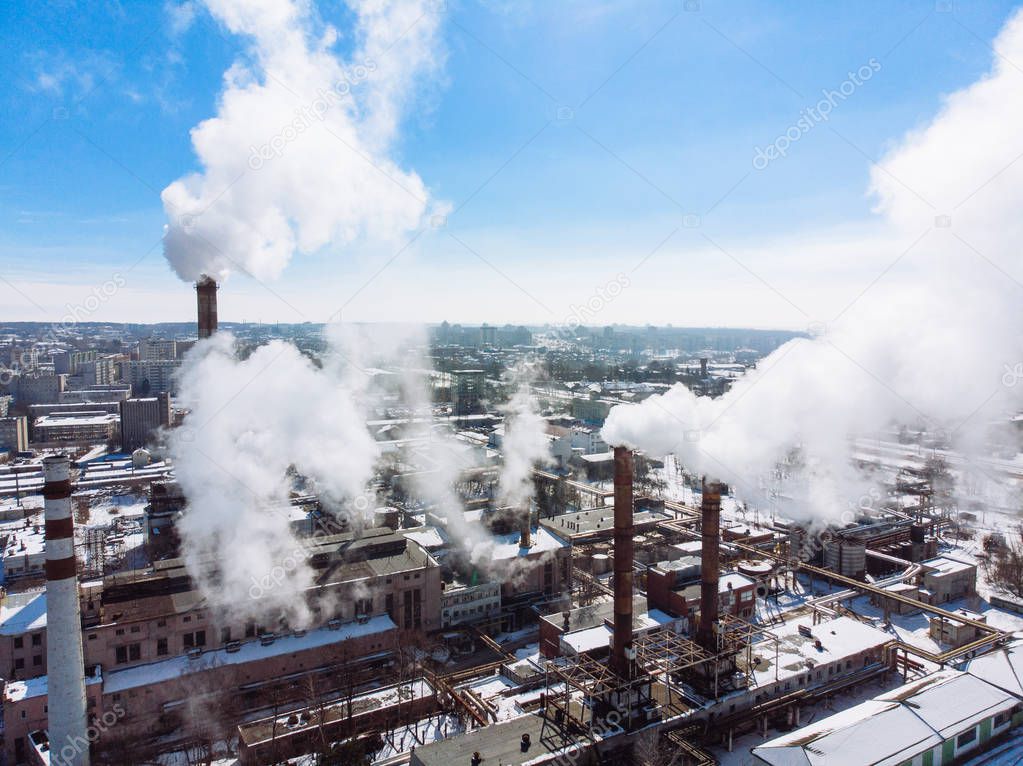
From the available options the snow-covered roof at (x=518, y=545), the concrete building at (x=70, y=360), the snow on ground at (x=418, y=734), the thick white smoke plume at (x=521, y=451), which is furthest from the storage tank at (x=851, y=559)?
the concrete building at (x=70, y=360)

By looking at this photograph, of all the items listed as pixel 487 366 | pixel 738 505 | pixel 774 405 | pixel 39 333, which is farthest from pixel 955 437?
pixel 39 333

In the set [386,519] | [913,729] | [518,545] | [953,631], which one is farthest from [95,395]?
[913,729]

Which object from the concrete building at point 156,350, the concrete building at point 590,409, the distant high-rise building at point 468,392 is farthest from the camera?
the concrete building at point 156,350

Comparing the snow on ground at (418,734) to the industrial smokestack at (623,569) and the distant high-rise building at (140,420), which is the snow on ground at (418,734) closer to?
the industrial smokestack at (623,569)

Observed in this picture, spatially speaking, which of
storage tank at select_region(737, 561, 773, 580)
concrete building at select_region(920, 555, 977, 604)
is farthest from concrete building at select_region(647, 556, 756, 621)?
concrete building at select_region(920, 555, 977, 604)

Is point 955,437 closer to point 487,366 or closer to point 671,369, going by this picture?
point 671,369

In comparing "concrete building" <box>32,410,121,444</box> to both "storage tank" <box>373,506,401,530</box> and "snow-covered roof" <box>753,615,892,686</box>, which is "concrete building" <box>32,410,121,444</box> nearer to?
"storage tank" <box>373,506,401,530</box>
